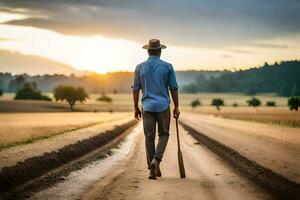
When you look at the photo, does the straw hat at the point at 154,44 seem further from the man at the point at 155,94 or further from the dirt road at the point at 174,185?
the dirt road at the point at 174,185

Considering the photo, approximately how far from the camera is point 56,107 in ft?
355

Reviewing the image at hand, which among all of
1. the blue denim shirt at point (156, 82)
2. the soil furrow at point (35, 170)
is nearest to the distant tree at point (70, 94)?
the soil furrow at point (35, 170)

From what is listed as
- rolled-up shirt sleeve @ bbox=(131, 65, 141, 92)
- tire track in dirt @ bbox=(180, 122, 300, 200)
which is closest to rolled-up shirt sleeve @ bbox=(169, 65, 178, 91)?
rolled-up shirt sleeve @ bbox=(131, 65, 141, 92)

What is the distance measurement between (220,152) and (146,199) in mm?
10970

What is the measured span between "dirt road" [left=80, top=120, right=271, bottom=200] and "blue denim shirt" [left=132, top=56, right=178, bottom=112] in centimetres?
148

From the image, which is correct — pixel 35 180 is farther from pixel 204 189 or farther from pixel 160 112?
pixel 204 189

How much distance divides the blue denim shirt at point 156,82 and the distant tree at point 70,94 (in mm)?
98123

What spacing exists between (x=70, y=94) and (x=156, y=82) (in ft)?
326

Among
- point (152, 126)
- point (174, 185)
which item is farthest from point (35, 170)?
point (174, 185)

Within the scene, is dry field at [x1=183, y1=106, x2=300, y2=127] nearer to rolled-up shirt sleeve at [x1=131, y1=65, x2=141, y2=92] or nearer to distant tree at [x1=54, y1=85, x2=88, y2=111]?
distant tree at [x1=54, y1=85, x2=88, y2=111]

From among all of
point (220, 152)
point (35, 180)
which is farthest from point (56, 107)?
point (35, 180)

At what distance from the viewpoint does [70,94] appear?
110m

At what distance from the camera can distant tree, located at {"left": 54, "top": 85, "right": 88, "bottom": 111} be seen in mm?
110194

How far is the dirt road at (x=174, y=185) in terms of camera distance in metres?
9.12
